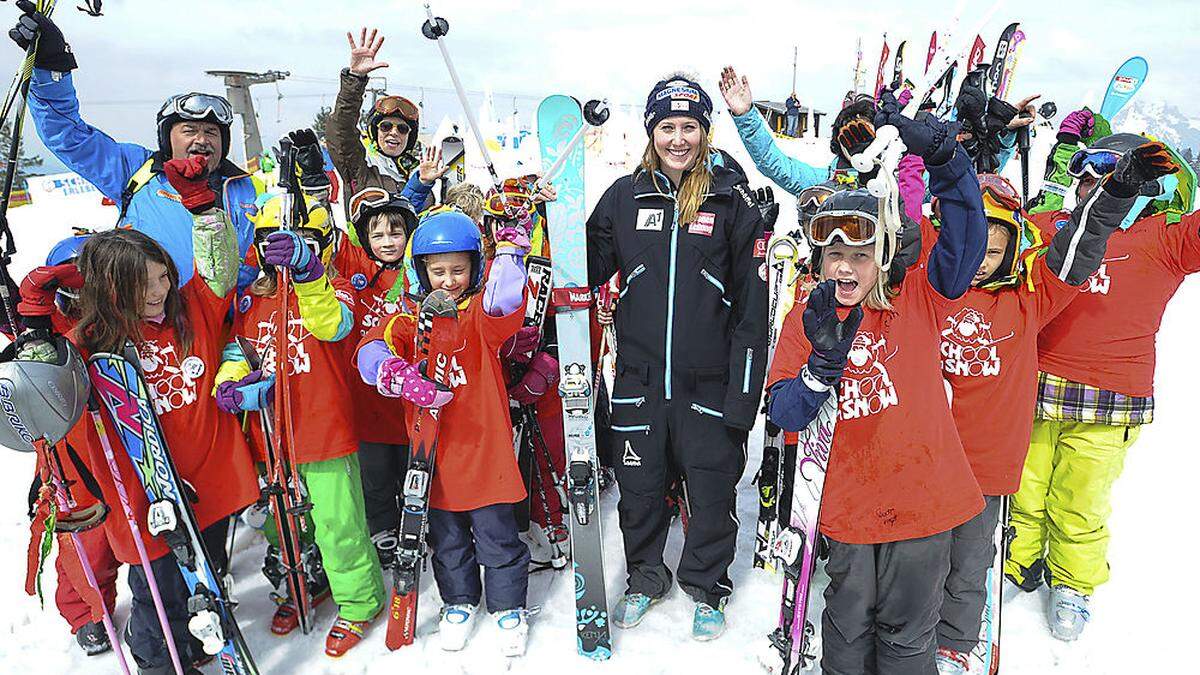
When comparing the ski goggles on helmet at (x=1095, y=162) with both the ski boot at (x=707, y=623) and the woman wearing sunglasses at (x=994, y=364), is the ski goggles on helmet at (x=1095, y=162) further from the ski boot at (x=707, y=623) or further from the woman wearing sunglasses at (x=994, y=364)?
the ski boot at (x=707, y=623)

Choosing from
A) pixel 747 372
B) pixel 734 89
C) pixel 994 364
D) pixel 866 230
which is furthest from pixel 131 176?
pixel 994 364

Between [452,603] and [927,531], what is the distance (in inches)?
86.4

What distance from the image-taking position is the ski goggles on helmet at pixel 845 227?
7.18ft

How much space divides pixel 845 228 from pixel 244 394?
2.35 metres

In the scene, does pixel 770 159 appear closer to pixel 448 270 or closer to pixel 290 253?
pixel 448 270

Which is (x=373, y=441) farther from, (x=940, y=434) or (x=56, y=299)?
(x=940, y=434)

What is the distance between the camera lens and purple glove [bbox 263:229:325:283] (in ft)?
8.65

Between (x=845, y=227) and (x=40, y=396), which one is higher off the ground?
(x=845, y=227)

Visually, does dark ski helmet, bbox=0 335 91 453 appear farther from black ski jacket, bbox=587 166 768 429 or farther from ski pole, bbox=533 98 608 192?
black ski jacket, bbox=587 166 768 429

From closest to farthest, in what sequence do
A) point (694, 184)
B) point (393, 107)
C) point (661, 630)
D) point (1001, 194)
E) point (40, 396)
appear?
point (40, 396) → point (1001, 194) → point (694, 184) → point (661, 630) → point (393, 107)

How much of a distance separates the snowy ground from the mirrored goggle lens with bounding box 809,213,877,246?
206 cm

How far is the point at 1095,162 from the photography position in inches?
116

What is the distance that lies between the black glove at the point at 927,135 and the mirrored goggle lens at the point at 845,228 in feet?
0.80

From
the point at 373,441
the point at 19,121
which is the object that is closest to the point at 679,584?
the point at 373,441
